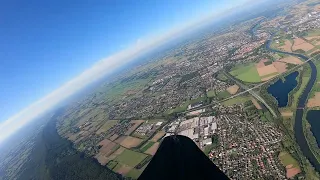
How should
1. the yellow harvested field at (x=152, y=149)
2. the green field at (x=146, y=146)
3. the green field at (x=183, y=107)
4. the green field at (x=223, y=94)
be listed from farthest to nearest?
the green field at (x=183, y=107) < the green field at (x=223, y=94) < the green field at (x=146, y=146) < the yellow harvested field at (x=152, y=149)

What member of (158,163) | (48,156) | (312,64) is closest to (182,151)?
(158,163)

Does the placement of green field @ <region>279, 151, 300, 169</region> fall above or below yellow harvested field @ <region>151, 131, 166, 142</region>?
below

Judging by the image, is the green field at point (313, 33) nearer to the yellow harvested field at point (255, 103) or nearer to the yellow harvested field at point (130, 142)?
the yellow harvested field at point (255, 103)

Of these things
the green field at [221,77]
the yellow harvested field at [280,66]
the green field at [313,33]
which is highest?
the green field at [221,77]

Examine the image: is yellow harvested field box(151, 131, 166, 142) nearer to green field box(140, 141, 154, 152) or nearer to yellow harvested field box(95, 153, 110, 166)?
green field box(140, 141, 154, 152)

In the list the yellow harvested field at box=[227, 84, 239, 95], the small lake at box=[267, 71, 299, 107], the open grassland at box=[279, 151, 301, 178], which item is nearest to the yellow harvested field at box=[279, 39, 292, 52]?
the small lake at box=[267, 71, 299, 107]

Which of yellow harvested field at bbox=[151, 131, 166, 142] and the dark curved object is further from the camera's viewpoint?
yellow harvested field at bbox=[151, 131, 166, 142]

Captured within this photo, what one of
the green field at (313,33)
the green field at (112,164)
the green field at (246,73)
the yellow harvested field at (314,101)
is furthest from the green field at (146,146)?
the green field at (313,33)
